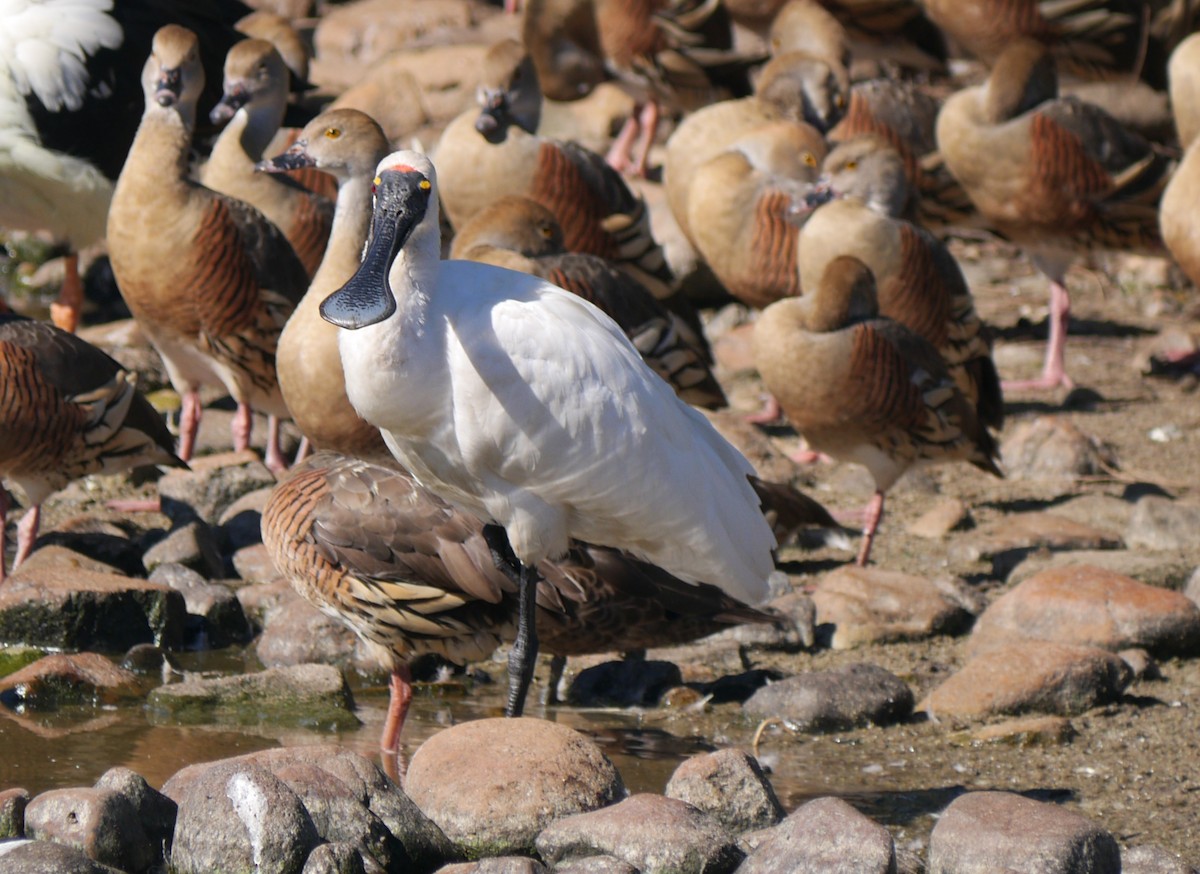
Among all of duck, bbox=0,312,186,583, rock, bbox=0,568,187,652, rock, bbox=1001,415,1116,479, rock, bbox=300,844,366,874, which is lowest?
rock, bbox=1001,415,1116,479

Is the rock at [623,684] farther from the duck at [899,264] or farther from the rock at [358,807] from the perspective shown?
the duck at [899,264]

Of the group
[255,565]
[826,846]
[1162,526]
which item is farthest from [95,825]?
[1162,526]

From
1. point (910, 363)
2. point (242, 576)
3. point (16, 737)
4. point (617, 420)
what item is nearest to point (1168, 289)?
point (910, 363)

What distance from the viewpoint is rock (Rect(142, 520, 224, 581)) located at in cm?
666

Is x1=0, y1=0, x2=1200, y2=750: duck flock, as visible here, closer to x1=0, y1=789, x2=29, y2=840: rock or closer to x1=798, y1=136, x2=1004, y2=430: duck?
x1=798, y1=136, x2=1004, y2=430: duck

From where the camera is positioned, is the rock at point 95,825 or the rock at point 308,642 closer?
the rock at point 95,825

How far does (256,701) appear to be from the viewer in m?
5.43

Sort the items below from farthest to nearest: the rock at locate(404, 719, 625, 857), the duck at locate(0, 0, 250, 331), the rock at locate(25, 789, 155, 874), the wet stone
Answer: the duck at locate(0, 0, 250, 331) < the wet stone < the rock at locate(404, 719, 625, 857) < the rock at locate(25, 789, 155, 874)

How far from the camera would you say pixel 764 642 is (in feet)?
20.5

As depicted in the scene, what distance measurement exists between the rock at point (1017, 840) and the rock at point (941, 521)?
10.8 ft

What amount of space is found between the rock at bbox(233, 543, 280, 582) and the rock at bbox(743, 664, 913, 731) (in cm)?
206

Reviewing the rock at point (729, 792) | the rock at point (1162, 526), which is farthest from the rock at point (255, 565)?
the rock at point (1162, 526)

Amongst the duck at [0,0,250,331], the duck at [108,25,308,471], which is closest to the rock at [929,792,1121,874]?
the duck at [108,25,308,471]

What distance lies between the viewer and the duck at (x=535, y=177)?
9320 millimetres
